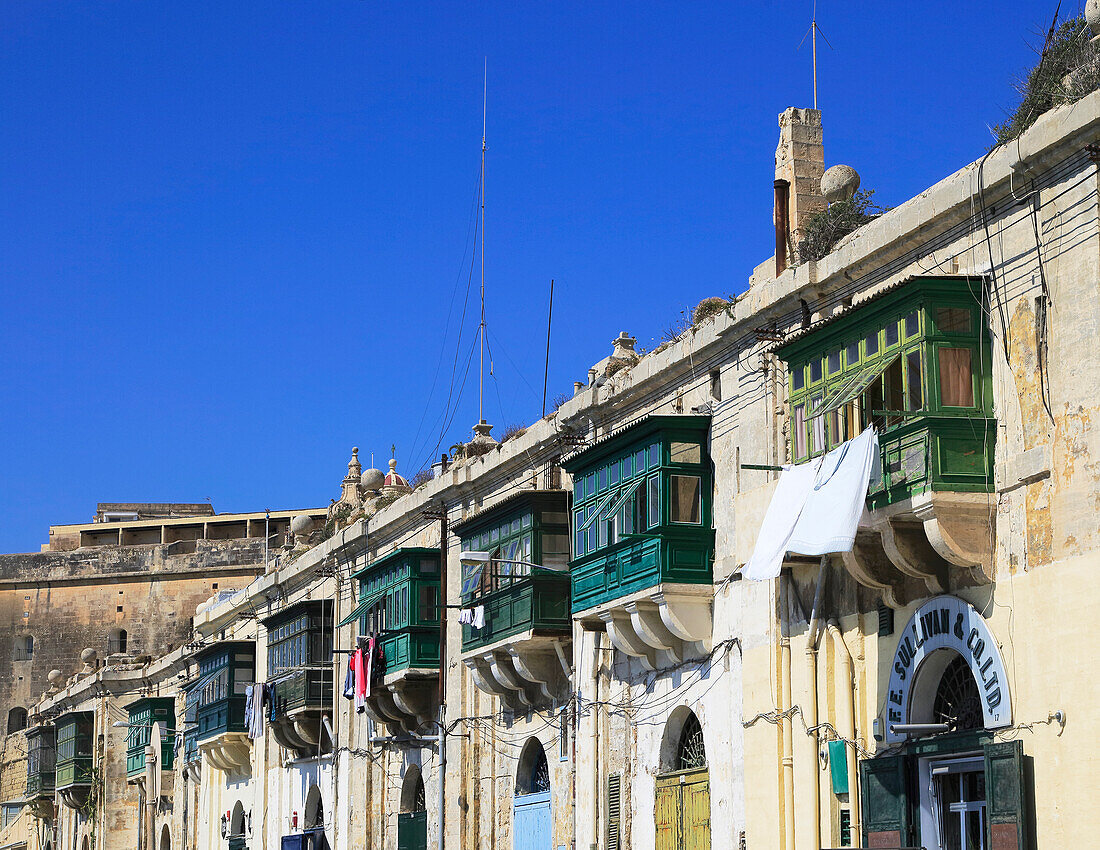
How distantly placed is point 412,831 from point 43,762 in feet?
107

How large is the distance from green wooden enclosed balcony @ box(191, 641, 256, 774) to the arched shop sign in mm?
25726

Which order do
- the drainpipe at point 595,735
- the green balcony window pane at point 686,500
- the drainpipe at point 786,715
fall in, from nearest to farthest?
the drainpipe at point 786,715
the green balcony window pane at point 686,500
the drainpipe at point 595,735

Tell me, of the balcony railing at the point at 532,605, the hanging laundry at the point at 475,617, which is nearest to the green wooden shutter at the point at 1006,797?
the balcony railing at the point at 532,605

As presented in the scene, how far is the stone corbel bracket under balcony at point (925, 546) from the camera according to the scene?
1494 cm

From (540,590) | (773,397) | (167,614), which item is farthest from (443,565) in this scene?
(167,614)

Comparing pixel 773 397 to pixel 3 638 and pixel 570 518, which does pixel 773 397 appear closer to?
pixel 570 518

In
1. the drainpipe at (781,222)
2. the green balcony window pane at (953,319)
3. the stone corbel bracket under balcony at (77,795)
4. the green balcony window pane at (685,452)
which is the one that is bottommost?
the stone corbel bracket under balcony at (77,795)

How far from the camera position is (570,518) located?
2403 cm

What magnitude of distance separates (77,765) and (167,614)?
1476cm

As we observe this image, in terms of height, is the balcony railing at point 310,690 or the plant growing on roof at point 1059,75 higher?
the plant growing on roof at point 1059,75

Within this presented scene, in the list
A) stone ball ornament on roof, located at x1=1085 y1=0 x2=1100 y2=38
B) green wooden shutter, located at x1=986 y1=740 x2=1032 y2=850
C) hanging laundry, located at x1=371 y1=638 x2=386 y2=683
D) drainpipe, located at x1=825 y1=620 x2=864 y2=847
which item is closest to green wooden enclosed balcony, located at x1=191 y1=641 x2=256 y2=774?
hanging laundry, located at x1=371 y1=638 x2=386 y2=683

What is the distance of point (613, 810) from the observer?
877 inches

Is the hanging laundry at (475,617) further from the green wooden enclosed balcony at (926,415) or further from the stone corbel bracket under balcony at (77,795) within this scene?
the stone corbel bracket under balcony at (77,795)

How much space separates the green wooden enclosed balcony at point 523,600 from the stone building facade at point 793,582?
0.18ft
